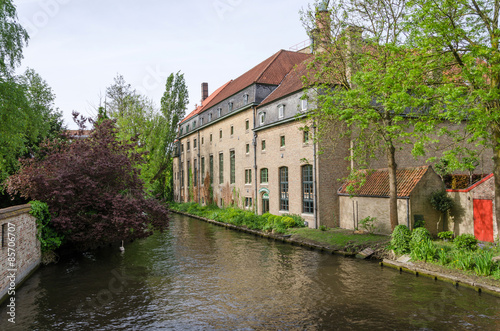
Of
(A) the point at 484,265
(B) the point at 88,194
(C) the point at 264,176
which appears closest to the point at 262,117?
(C) the point at 264,176

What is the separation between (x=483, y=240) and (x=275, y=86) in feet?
58.6

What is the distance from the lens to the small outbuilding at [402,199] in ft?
55.2

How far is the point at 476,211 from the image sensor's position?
50.9 ft

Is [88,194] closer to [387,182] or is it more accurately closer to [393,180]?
[393,180]

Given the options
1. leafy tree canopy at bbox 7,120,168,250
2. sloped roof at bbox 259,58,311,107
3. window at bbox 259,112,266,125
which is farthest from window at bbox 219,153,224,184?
leafy tree canopy at bbox 7,120,168,250

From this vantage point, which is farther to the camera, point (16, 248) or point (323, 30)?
point (323, 30)

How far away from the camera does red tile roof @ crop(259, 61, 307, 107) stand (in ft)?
77.1

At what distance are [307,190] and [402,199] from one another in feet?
20.8

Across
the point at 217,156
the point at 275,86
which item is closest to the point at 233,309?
the point at 275,86

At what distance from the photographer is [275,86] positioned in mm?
28422

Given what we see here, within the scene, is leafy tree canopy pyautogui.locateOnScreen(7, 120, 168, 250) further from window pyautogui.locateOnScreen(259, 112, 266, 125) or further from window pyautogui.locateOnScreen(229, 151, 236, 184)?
window pyautogui.locateOnScreen(229, 151, 236, 184)

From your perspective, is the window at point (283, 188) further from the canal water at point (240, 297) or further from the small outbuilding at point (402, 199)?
the canal water at point (240, 297)

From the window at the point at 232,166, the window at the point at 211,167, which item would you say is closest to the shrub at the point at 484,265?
the window at the point at 232,166

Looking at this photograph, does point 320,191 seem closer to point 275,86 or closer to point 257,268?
point 257,268
